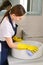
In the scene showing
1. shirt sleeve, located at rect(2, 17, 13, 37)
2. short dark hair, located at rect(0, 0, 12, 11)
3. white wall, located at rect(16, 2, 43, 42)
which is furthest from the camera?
white wall, located at rect(16, 2, 43, 42)

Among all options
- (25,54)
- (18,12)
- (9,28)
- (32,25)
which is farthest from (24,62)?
(32,25)

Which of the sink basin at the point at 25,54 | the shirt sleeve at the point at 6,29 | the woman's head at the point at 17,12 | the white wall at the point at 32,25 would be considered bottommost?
the sink basin at the point at 25,54

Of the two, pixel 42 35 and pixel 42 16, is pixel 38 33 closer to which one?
pixel 42 35

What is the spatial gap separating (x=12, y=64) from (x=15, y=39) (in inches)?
16.0

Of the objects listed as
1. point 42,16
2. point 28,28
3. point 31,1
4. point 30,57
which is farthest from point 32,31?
point 30,57

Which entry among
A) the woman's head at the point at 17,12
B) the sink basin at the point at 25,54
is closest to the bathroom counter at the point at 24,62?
the sink basin at the point at 25,54

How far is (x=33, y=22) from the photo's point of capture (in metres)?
1.90

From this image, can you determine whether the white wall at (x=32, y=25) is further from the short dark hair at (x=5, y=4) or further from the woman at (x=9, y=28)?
the woman at (x=9, y=28)

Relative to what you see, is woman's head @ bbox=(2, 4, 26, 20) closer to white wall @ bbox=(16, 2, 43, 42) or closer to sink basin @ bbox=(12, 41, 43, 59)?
sink basin @ bbox=(12, 41, 43, 59)

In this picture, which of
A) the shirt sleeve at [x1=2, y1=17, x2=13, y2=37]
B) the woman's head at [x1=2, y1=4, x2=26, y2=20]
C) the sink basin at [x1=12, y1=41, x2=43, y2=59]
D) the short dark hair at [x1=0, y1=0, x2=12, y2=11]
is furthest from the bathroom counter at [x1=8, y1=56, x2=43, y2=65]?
the short dark hair at [x1=0, y1=0, x2=12, y2=11]

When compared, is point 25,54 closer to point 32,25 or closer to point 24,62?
point 24,62

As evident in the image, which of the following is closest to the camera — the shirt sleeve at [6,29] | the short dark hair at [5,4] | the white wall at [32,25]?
the shirt sleeve at [6,29]

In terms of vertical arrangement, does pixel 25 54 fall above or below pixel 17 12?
below

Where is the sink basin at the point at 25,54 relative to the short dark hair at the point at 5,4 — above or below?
below
